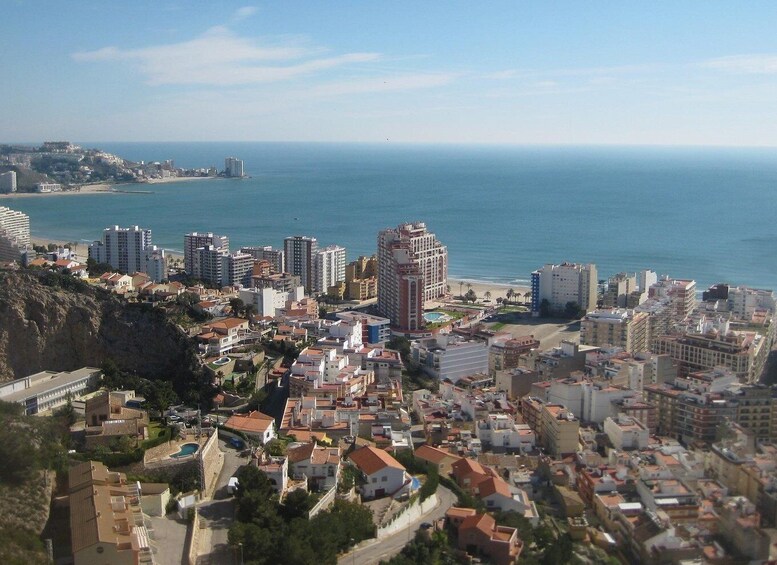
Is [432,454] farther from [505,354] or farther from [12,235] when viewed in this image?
[12,235]

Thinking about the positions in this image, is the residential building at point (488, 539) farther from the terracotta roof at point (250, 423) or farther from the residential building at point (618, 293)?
the residential building at point (618, 293)

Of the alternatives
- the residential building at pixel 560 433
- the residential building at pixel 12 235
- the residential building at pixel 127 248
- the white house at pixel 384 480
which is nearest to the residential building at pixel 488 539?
the white house at pixel 384 480

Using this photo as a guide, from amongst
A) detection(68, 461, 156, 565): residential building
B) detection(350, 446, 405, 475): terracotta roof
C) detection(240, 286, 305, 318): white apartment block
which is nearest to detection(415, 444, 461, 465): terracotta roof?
detection(350, 446, 405, 475): terracotta roof

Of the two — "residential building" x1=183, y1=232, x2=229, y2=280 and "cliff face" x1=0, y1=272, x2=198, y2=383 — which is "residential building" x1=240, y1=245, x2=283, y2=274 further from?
"cliff face" x1=0, y1=272, x2=198, y2=383

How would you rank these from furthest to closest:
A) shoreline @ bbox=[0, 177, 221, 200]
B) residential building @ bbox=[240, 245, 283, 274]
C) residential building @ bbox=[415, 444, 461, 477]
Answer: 1. shoreline @ bbox=[0, 177, 221, 200]
2. residential building @ bbox=[240, 245, 283, 274]
3. residential building @ bbox=[415, 444, 461, 477]

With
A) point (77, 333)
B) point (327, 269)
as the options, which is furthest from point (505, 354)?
point (327, 269)
